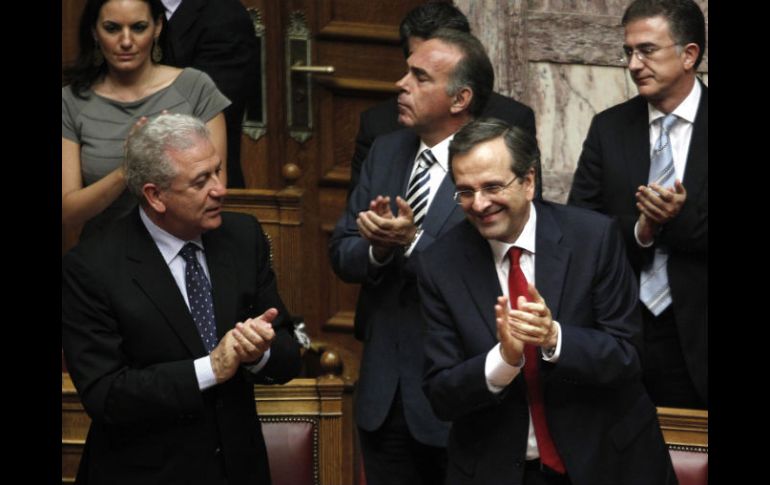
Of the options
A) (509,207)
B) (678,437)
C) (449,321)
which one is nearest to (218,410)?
(449,321)

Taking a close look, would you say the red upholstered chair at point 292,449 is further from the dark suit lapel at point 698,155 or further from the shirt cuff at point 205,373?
the dark suit lapel at point 698,155

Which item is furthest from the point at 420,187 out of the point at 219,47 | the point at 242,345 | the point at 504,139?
the point at 219,47

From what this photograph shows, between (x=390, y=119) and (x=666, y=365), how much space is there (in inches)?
50.6

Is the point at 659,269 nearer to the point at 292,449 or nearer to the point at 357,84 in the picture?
the point at 292,449

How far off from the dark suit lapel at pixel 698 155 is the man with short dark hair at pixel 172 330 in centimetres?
142

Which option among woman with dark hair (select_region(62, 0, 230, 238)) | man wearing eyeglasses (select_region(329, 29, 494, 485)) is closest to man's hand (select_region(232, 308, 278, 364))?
man wearing eyeglasses (select_region(329, 29, 494, 485))

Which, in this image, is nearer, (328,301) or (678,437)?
(678,437)

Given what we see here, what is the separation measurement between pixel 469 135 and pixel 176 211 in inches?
32.2

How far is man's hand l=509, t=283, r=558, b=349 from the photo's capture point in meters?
3.59

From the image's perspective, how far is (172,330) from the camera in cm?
396

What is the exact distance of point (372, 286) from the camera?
455 cm
